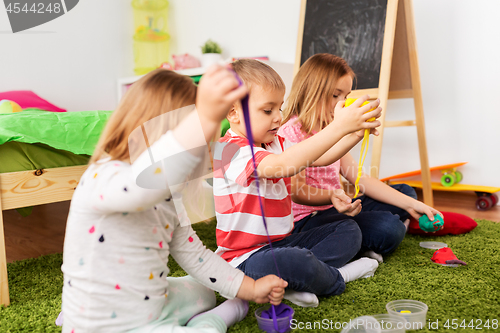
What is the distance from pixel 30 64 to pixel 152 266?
268 cm

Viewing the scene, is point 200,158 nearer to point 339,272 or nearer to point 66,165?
point 339,272

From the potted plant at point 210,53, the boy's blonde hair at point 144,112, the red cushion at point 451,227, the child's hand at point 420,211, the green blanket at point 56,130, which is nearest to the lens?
the boy's blonde hair at point 144,112

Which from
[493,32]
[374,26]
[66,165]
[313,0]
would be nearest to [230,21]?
[313,0]

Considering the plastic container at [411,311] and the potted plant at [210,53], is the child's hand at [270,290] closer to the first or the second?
the plastic container at [411,311]

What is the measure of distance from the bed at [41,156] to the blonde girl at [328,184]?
22.4 inches

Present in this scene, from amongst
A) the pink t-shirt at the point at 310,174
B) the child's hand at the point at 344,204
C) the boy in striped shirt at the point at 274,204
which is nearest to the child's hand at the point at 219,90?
the boy in striped shirt at the point at 274,204

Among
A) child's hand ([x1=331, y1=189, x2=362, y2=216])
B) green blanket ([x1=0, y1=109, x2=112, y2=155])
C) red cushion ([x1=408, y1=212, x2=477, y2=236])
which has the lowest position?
red cushion ([x1=408, y1=212, x2=477, y2=236])

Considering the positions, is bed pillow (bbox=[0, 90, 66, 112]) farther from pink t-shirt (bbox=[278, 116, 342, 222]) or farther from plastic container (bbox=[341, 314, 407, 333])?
plastic container (bbox=[341, 314, 407, 333])

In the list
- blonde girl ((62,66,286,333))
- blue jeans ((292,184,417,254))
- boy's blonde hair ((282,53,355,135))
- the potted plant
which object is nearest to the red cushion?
blue jeans ((292,184,417,254))

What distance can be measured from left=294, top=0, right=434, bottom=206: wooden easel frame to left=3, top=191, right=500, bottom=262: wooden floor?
8.4 inches

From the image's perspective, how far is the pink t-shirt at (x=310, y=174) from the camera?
1188 millimetres

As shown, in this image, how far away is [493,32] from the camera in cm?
193

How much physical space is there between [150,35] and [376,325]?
2.92 meters

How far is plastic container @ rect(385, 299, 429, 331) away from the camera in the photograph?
745 mm
